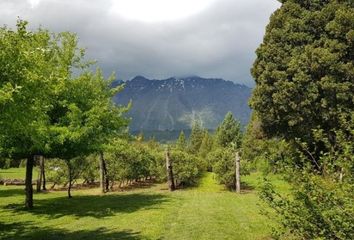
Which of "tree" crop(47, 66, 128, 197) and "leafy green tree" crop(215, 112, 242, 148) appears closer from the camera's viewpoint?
"tree" crop(47, 66, 128, 197)

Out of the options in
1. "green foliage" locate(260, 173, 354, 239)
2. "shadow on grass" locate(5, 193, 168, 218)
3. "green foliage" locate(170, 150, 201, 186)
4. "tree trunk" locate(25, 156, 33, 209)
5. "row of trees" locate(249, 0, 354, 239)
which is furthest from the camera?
"green foliage" locate(170, 150, 201, 186)

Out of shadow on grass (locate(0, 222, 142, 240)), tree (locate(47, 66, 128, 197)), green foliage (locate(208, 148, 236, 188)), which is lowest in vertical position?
shadow on grass (locate(0, 222, 142, 240))

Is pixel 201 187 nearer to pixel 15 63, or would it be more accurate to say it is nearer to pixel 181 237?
pixel 181 237

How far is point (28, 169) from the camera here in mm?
23688

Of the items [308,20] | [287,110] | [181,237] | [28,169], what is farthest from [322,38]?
[28,169]

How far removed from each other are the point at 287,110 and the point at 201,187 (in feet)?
55.8

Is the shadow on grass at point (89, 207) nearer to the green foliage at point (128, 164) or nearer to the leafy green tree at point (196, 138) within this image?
the green foliage at point (128, 164)

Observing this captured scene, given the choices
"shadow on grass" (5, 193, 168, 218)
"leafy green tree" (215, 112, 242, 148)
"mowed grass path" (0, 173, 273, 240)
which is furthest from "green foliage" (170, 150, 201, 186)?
"leafy green tree" (215, 112, 242, 148)

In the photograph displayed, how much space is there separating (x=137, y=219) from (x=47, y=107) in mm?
6899

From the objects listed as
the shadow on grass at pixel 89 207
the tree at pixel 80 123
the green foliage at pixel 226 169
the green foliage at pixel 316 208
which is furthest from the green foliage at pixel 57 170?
the green foliage at pixel 316 208

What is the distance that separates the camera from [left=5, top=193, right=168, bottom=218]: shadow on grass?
2209 cm

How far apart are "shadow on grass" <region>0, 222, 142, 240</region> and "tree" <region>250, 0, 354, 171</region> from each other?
48.2 ft

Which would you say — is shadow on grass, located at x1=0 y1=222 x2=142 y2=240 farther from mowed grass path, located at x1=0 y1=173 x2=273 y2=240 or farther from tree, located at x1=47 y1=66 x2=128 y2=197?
tree, located at x1=47 y1=66 x2=128 y2=197

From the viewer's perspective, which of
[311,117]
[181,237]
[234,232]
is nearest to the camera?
[181,237]
